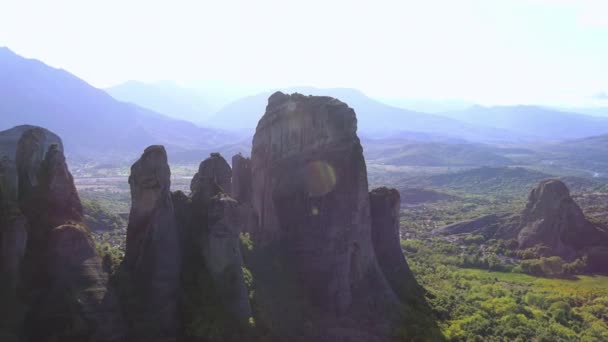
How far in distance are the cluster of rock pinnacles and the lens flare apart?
0.08 meters

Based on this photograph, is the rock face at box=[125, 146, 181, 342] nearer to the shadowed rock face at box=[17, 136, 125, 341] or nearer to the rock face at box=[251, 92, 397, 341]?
the shadowed rock face at box=[17, 136, 125, 341]

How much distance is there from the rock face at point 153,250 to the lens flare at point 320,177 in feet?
38.2

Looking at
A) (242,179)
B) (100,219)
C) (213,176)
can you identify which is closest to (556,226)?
(242,179)

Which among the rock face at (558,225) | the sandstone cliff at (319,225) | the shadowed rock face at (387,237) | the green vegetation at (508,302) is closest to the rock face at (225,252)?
the sandstone cliff at (319,225)

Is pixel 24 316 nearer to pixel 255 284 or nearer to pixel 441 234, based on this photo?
pixel 255 284

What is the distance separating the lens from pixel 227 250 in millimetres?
26594

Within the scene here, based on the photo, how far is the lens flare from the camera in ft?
113

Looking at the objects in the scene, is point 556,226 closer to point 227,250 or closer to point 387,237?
point 387,237

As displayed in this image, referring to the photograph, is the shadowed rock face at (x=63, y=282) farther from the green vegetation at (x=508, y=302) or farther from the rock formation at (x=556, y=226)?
the rock formation at (x=556, y=226)

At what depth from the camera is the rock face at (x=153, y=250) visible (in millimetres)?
23766

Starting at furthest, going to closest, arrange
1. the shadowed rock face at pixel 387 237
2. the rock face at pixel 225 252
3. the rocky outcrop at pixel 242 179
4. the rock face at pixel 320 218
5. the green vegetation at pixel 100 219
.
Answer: the green vegetation at pixel 100 219 < the shadowed rock face at pixel 387 237 < the rocky outcrop at pixel 242 179 < the rock face at pixel 320 218 < the rock face at pixel 225 252

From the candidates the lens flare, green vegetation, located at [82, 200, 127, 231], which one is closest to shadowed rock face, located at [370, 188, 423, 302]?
the lens flare

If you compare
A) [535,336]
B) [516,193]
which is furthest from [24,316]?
[516,193]

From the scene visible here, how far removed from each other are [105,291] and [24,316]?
3325mm
